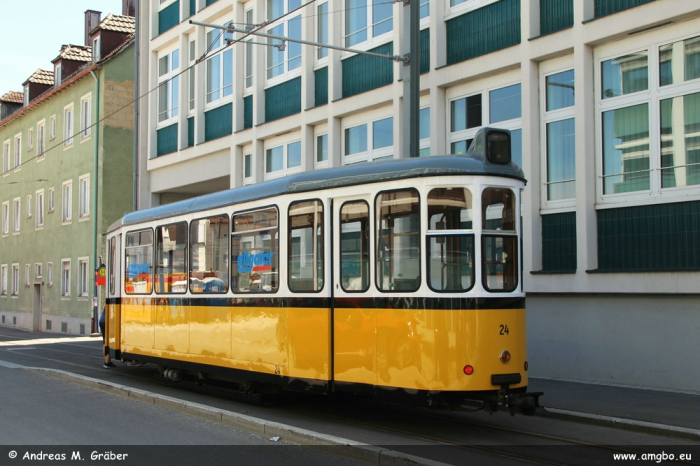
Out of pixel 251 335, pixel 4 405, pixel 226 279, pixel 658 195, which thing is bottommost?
pixel 4 405

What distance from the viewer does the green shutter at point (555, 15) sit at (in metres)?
14.4

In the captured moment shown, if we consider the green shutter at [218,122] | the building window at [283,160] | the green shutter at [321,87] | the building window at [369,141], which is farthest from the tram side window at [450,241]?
the green shutter at [218,122]

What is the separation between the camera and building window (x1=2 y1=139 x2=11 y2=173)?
45022mm

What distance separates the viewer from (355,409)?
36.6ft

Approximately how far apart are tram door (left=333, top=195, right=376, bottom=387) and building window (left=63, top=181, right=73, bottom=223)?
2879 cm

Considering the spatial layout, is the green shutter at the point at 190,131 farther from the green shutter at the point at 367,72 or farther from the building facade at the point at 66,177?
the green shutter at the point at 367,72

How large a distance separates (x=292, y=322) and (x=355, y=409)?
187 cm

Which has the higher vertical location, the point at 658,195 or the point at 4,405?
the point at 658,195

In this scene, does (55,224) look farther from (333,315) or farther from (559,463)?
(559,463)

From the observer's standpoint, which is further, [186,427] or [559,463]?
[186,427]

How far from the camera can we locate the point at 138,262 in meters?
14.2

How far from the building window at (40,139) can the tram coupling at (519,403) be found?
1407 inches

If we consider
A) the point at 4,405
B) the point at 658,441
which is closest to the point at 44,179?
the point at 4,405

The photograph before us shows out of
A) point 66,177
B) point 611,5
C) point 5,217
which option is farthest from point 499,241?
point 5,217
